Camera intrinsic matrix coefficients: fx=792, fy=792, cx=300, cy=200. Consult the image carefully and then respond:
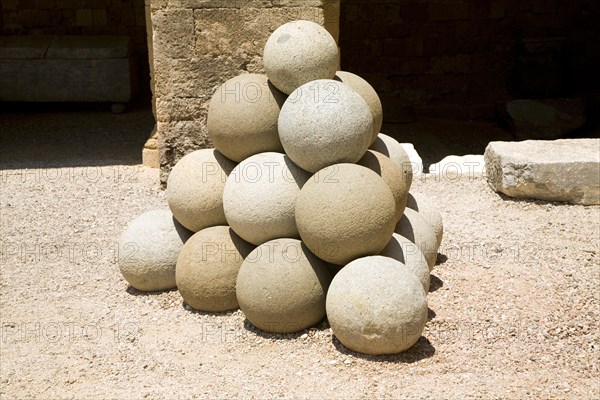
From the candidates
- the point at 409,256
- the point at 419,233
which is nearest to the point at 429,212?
the point at 419,233

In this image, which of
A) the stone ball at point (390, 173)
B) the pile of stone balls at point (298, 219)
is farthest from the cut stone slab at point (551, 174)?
the stone ball at point (390, 173)

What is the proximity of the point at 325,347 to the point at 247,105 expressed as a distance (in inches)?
65.8

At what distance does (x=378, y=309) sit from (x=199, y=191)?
1585 millimetres

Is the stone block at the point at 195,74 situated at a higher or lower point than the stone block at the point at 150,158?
higher

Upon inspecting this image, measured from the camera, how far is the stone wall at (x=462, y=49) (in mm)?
12945

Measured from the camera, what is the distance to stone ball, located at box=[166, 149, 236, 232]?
5.29m

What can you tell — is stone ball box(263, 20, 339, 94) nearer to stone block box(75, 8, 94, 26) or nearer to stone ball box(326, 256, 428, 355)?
stone ball box(326, 256, 428, 355)

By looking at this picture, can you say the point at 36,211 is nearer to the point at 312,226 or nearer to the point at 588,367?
the point at 312,226

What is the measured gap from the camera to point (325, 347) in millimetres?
4648

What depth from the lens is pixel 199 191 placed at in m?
5.29

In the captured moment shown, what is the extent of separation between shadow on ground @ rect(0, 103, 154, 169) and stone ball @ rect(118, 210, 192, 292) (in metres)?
3.61

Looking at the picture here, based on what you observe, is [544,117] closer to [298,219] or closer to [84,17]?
[84,17]

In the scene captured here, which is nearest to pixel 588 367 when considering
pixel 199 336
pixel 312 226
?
pixel 312 226

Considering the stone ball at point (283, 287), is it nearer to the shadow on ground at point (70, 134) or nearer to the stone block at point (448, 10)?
the shadow on ground at point (70, 134)
